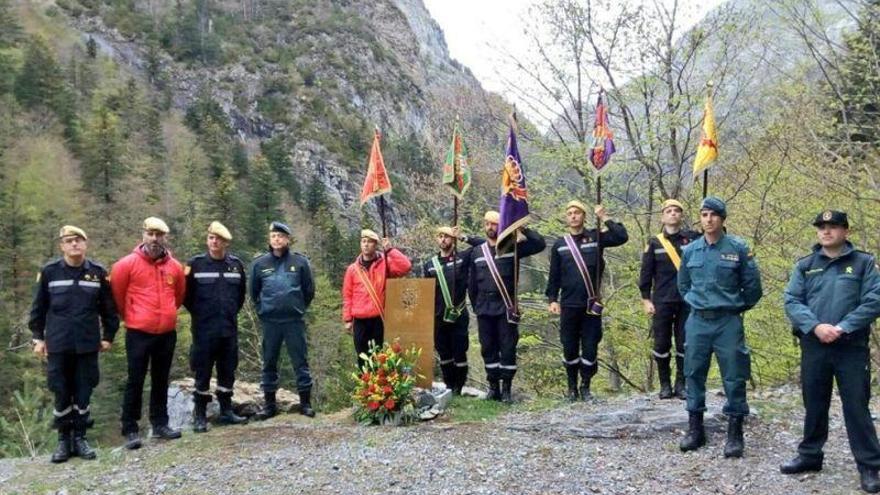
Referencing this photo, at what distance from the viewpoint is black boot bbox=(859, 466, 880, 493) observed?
4.89m

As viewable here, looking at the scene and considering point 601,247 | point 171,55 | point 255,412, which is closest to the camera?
point 601,247

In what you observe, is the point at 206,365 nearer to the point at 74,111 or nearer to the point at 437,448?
the point at 437,448

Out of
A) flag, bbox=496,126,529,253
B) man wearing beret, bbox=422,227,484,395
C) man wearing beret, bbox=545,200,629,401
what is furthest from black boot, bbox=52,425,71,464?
man wearing beret, bbox=545,200,629,401

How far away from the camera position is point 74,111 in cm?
6862

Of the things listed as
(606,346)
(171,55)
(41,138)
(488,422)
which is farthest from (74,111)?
(488,422)

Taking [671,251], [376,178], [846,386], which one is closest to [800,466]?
[846,386]

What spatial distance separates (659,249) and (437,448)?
3.35 metres

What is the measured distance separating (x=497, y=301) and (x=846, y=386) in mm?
3935

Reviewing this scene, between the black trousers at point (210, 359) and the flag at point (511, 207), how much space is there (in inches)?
136

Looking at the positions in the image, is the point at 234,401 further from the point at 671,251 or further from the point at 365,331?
the point at 671,251

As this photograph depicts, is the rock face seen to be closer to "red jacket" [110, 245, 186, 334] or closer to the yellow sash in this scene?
"red jacket" [110, 245, 186, 334]

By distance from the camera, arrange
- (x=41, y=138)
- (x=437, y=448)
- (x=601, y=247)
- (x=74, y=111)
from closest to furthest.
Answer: (x=437, y=448) → (x=601, y=247) → (x=41, y=138) → (x=74, y=111)

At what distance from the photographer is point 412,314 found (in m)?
8.06

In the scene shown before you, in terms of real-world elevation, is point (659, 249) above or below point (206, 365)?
above
